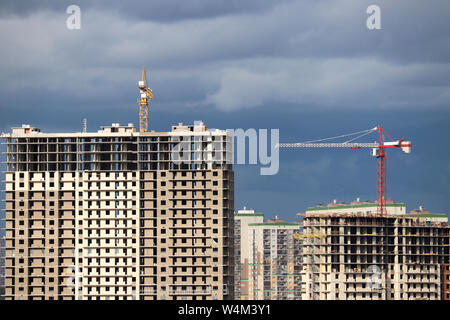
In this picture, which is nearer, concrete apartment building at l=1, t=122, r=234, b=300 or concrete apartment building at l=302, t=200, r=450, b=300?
concrete apartment building at l=1, t=122, r=234, b=300

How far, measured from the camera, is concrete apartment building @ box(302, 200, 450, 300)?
564ft

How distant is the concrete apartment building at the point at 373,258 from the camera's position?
17200 cm

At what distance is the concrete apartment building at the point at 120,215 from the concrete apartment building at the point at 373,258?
14966 millimetres

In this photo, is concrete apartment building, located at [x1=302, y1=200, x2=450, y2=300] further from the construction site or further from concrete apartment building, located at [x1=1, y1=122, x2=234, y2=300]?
concrete apartment building, located at [x1=1, y1=122, x2=234, y2=300]

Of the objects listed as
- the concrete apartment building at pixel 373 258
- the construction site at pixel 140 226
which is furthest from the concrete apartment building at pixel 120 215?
the concrete apartment building at pixel 373 258

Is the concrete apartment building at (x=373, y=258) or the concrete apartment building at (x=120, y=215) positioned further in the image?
the concrete apartment building at (x=373, y=258)

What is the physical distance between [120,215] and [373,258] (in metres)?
43.6

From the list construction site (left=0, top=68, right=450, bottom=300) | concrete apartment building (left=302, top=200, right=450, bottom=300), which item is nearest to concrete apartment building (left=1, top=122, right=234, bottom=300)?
construction site (left=0, top=68, right=450, bottom=300)

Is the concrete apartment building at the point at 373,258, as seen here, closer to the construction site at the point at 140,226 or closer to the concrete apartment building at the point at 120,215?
the construction site at the point at 140,226

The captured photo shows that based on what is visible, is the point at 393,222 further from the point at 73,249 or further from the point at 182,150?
the point at 73,249

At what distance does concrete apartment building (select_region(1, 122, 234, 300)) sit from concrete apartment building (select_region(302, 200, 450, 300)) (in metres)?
15.0

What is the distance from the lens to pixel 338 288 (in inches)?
6826

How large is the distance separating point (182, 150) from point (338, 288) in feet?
116
